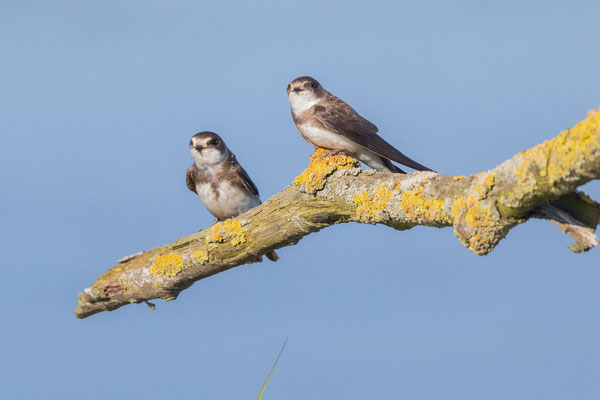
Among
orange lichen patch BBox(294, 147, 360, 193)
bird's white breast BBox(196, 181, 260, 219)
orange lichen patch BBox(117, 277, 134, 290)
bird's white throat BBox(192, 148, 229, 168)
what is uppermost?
bird's white throat BBox(192, 148, 229, 168)

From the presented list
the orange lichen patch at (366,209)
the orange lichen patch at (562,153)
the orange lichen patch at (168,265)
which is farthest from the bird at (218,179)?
the orange lichen patch at (562,153)

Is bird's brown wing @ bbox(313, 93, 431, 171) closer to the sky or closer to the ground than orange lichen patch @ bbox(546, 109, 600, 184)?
closer to the sky

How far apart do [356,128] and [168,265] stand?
6.06 ft

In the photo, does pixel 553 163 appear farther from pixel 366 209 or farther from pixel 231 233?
pixel 231 233

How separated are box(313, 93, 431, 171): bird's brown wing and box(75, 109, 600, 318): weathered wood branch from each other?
2.15ft

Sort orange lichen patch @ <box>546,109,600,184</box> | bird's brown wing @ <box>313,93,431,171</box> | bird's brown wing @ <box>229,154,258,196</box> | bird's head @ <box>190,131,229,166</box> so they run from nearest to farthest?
1. orange lichen patch @ <box>546,109,600,184</box>
2. bird's brown wing @ <box>313,93,431,171</box>
3. bird's head @ <box>190,131,229,166</box>
4. bird's brown wing @ <box>229,154,258,196</box>

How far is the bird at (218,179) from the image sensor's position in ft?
24.0

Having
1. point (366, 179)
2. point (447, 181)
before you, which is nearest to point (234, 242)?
point (366, 179)

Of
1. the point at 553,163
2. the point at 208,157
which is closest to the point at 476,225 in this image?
the point at 553,163

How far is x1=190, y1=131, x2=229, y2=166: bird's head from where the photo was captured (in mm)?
7281

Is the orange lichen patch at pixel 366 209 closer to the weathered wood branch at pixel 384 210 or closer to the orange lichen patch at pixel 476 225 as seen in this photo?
the weathered wood branch at pixel 384 210

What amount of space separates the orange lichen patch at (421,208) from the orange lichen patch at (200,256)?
1.57m

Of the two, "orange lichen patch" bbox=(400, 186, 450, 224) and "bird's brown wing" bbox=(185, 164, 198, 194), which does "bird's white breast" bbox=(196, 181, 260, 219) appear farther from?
"orange lichen patch" bbox=(400, 186, 450, 224)

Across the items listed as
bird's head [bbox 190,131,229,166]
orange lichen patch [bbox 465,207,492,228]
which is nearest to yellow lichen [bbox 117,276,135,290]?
bird's head [bbox 190,131,229,166]
